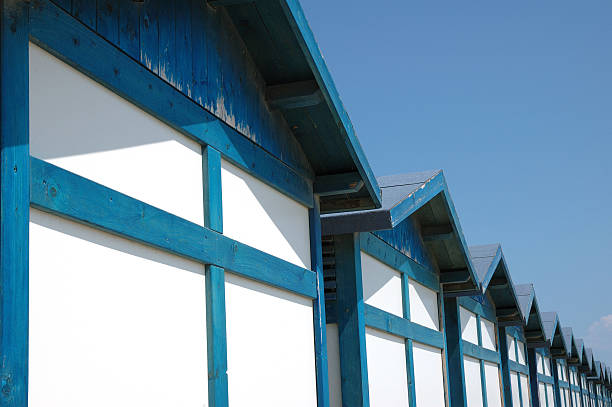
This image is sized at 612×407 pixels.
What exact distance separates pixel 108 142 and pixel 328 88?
2.58 metres

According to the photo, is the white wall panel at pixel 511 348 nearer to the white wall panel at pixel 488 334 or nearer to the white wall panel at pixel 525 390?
the white wall panel at pixel 525 390

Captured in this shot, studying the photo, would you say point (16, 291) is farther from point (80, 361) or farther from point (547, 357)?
point (547, 357)

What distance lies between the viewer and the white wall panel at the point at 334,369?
868 centimetres

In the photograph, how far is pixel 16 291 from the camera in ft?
11.7

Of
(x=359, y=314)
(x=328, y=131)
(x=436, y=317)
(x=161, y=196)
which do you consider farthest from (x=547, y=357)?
(x=161, y=196)

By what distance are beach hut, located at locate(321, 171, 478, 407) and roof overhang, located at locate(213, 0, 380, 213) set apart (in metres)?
0.75

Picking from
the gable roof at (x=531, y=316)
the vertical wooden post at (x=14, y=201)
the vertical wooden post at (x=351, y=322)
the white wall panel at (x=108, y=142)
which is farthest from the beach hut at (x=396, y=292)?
the gable roof at (x=531, y=316)

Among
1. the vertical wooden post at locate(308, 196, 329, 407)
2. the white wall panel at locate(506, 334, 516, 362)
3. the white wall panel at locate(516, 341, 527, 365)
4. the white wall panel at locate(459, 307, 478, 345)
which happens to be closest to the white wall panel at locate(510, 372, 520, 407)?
the white wall panel at locate(506, 334, 516, 362)

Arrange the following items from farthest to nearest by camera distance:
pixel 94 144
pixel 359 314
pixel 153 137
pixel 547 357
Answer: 1. pixel 547 357
2. pixel 359 314
3. pixel 153 137
4. pixel 94 144

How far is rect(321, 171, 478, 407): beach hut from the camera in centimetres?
866

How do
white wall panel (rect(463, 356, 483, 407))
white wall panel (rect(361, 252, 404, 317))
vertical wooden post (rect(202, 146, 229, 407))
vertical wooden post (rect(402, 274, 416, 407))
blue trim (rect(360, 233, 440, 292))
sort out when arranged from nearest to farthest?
vertical wooden post (rect(202, 146, 229, 407)), white wall panel (rect(361, 252, 404, 317)), blue trim (rect(360, 233, 440, 292)), vertical wooden post (rect(402, 274, 416, 407)), white wall panel (rect(463, 356, 483, 407))

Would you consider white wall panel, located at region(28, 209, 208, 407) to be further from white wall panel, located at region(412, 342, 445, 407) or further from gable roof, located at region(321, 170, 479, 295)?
white wall panel, located at region(412, 342, 445, 407)

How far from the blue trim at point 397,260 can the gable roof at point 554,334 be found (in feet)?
38.1

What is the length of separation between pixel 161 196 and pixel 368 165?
3.14 m
